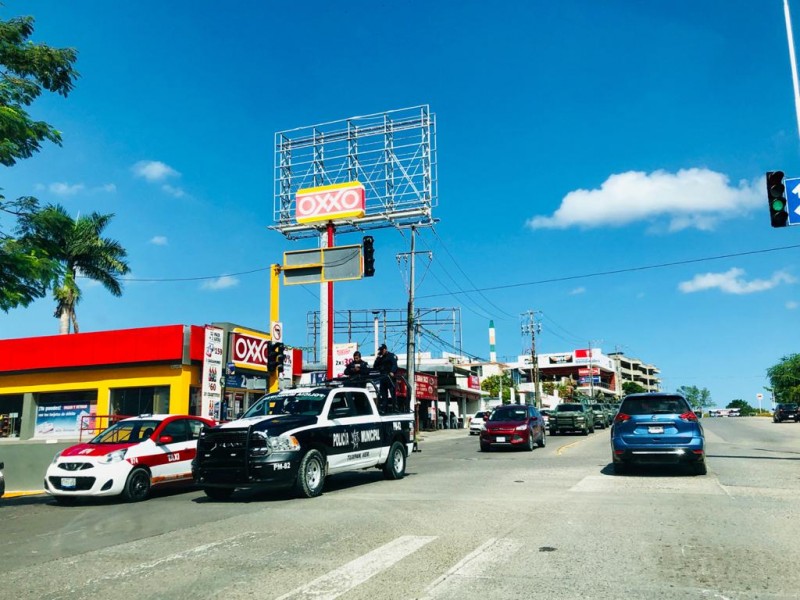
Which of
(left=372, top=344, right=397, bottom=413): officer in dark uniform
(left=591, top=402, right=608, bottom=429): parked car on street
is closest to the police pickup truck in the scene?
(left=372, top=344, right=397, bottom=413): officer in dark uniform

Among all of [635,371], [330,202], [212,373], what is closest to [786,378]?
[635,371]

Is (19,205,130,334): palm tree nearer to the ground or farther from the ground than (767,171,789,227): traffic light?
farther from the ground

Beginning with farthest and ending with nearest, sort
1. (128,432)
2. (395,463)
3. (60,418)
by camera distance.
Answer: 1. (60,418)
2. (395,463)
3. (128,432)

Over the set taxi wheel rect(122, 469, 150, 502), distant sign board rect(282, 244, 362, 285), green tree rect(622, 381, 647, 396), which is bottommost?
taxi wheel rect(122, 469, 150, 502)

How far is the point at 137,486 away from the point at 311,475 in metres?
3.49

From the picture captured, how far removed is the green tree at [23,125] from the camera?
12.0 metres

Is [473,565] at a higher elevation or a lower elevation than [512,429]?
lower

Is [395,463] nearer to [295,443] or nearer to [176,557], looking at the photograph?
[295,443]

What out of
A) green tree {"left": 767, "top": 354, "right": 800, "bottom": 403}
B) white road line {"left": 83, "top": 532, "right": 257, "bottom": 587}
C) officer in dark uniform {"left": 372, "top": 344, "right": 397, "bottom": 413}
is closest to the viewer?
white road line {"left": 83, "top": 532, "right": 257, "bottom": 587}

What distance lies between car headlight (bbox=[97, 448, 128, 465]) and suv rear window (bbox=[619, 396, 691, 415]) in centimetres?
1048

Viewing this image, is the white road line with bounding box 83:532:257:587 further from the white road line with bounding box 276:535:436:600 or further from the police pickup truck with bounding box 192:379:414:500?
the police pickup truck with bounding box 192:379:414:500

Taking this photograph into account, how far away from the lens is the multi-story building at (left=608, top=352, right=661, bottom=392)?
16820cm

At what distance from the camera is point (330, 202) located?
44.2m

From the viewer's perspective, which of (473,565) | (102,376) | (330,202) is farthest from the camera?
(330,202)
